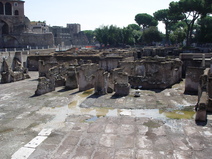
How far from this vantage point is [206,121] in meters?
9.52

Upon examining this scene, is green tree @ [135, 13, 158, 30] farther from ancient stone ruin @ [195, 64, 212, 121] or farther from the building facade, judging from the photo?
ancient stone ruin @ [195, 64, 212, 121]

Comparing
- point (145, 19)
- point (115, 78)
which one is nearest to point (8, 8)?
point (115, 78)

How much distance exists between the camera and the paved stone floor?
7.46 meters

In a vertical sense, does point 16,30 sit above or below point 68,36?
below

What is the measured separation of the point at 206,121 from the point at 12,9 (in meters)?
46.9

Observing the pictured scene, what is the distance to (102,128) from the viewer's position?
364 inches

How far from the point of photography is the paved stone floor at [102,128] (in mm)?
7461

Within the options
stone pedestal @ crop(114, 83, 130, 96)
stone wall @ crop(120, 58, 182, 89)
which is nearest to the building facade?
stone wall @ crop(120, 58, 182, 89)

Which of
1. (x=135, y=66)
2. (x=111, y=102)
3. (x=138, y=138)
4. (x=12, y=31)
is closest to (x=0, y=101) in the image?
(x=111, y=102)

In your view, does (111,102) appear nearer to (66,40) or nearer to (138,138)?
(138,138)

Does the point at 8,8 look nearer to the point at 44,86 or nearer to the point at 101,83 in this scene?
the point at 44,86

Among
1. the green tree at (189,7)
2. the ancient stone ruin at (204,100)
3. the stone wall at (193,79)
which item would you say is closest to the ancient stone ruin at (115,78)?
the stone wall at (193,79)

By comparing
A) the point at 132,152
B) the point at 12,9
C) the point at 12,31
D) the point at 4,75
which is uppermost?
the point at 12,9

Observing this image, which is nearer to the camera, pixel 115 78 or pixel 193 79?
pixel 193 79
